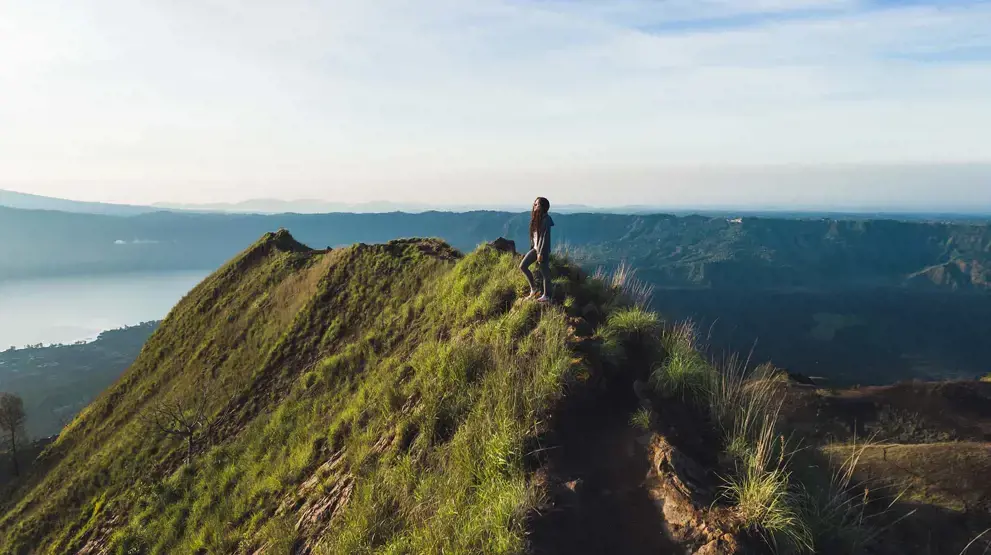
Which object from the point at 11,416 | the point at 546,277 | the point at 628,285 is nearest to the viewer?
the point at 546,277

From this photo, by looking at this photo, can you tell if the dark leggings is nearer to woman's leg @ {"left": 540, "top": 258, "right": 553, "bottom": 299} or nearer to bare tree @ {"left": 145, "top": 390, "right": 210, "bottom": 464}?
woman's leg @ {"left": 540, "top": 258, "right": 553, "bottom": 299}

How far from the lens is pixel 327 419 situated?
10172 mm

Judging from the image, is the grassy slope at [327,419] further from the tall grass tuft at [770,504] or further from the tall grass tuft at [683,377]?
the tall grass tuft at [770,504]

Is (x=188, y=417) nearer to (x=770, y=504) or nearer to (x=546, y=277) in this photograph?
(x=546, y=277)

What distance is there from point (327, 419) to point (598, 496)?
23.8 ft

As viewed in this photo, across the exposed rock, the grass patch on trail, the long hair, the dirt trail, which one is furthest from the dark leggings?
the exposed rock

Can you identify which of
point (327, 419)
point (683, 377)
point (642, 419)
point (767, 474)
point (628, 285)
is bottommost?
point (327, 419)

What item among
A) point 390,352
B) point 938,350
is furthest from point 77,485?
point 938,350

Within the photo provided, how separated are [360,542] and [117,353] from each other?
167465mm

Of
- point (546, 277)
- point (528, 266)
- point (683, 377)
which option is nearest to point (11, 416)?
point (528, 266)

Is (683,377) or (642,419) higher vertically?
(683,377)

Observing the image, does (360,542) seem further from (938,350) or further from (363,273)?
(938,350)

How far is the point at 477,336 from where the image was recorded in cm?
743

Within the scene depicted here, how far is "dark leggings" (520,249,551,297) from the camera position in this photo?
775 centimetres
